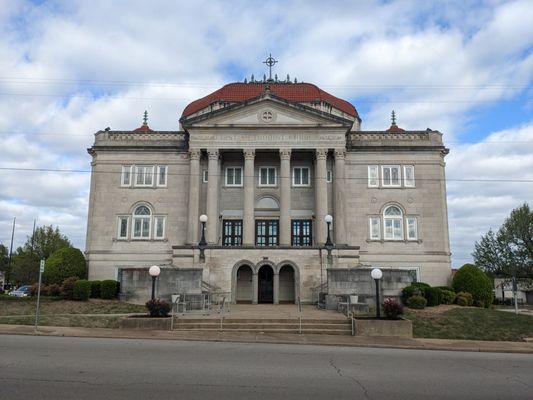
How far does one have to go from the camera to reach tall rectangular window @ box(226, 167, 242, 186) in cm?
4000

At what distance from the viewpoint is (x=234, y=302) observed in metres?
33.3

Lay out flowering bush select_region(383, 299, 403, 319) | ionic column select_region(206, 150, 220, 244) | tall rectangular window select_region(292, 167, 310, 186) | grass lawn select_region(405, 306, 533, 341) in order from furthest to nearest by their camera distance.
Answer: tall rectangular window select_region(292, 167, 310, 186), ionic column select_region(206, 150, 220, 244), grass lawn select_region(405, 306, 533, 341), flowering bush select_region(383, 299, 403, 319)

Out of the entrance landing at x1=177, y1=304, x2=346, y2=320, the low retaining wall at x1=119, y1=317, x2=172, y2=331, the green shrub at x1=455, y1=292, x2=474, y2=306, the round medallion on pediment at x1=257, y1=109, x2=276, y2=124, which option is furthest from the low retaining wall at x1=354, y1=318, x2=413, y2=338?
the round medallion on pediment at x1=257, y1=109, x2=276, y2=124

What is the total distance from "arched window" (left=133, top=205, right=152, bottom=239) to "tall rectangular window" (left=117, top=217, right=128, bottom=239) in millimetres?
667

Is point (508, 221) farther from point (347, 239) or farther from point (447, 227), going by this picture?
point (347, 239)

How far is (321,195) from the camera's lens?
36.9 m

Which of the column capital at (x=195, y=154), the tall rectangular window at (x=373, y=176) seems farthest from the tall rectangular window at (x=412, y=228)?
the column capital at (x=195, y=154)

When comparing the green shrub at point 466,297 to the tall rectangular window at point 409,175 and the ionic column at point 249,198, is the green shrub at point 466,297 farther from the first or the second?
the ionic column at point 249,198

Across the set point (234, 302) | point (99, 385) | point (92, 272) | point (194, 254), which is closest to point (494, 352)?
point (99, 385)

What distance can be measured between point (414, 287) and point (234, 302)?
12.2 metres

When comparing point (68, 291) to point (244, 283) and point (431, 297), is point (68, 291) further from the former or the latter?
point (431, 297)

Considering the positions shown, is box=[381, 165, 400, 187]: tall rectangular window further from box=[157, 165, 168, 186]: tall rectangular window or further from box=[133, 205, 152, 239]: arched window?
box=[133, 205, 152, 239]: arched window

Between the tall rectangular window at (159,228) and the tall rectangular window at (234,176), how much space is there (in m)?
6.24

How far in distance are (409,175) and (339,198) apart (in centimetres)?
700
